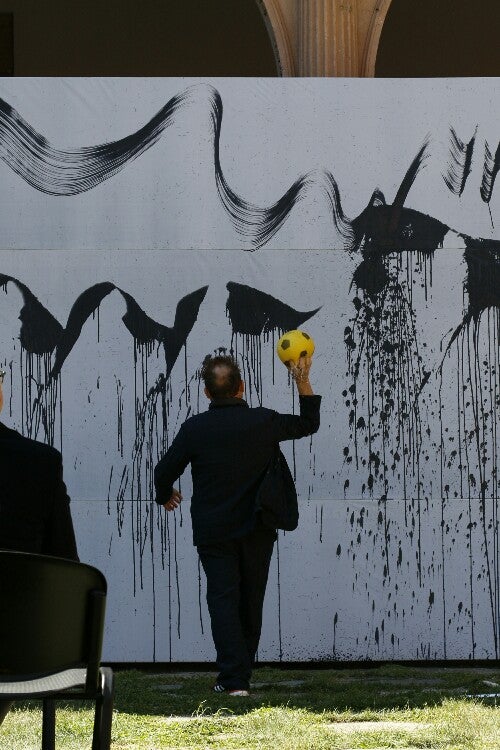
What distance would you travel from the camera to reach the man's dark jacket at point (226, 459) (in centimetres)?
592

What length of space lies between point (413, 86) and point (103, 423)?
283 cm

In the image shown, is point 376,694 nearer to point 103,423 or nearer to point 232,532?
point 232,532

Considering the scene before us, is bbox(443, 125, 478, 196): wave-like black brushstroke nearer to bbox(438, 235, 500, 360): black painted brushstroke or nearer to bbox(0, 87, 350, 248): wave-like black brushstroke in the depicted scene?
bbox(438, 235, 500, 360): black painted brushstroke

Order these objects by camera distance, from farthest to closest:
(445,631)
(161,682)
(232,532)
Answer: (445,631) → (161,682) → (232,532)

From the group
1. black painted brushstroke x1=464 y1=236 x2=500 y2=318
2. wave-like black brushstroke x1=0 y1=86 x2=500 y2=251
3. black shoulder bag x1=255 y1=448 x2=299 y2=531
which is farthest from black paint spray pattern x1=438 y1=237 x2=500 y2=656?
black shoulder bag x1=255 y1=448 x2=299 y2=531

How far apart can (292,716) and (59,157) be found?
3838mm

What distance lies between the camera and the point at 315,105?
24.8 ft

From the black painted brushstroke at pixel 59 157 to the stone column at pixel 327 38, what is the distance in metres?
2.62

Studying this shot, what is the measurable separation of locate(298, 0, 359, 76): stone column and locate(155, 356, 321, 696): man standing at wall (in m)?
4.36

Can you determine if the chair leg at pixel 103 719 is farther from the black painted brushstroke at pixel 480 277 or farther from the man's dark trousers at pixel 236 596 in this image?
the black painted brushstroke at pixel 480 277

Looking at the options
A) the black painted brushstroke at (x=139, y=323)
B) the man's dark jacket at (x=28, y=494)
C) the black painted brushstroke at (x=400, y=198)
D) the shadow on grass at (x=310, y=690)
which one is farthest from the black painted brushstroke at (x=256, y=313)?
the man's dark jacket at (x=28, y=494)

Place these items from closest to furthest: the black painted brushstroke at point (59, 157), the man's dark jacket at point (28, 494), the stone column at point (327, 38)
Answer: the man's dark jacket at point (28, 494) < the black painted brushstroke at point (59, 157) < the stone column at point (327, 38)

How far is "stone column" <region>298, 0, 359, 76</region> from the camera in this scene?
9672 mm

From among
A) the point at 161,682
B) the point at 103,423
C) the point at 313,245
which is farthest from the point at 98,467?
the point at 313,245
